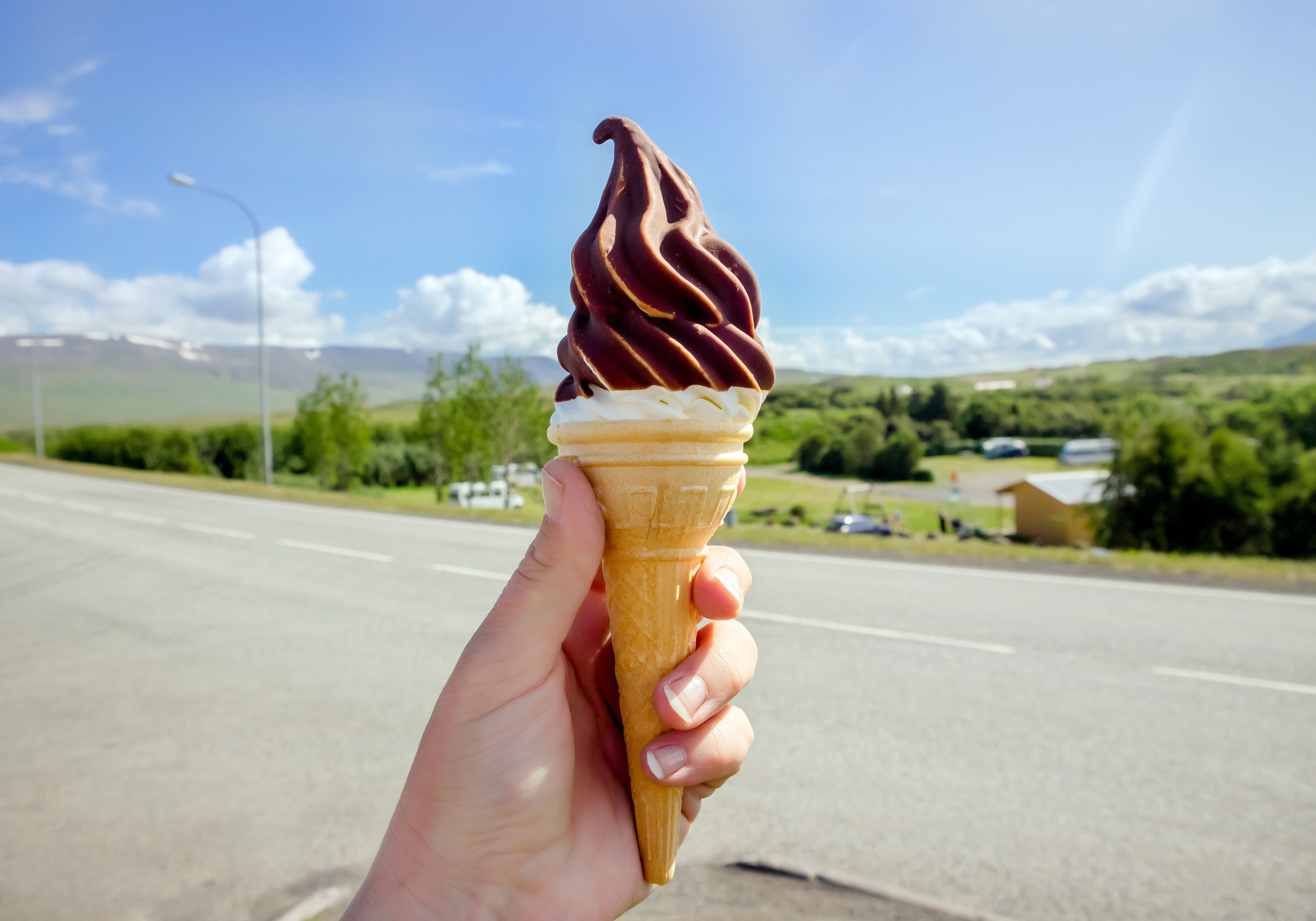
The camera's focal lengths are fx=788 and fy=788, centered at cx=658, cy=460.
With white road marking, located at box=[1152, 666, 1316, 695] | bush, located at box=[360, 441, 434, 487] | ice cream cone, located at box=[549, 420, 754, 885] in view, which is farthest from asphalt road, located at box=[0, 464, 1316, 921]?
bush, located at box=[360, 441, 434, 487]

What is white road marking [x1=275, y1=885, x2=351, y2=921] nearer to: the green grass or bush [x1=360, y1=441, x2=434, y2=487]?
the green grass

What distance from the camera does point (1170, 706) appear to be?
5668 millimetres

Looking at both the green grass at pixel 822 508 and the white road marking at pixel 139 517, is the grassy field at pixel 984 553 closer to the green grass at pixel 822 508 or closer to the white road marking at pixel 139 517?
the white road marking at pixel 139 517

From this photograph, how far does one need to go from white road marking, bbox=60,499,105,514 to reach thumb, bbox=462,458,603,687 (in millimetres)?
19165

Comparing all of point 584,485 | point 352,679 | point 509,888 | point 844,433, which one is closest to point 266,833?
point 352,679

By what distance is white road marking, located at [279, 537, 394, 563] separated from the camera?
11.6m

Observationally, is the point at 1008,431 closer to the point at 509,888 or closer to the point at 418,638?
the point at 418,638

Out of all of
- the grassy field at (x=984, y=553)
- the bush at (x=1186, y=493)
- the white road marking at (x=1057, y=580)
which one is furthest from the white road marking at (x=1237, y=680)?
the bush at (x=1186, y=493)

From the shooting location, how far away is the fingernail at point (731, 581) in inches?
73.9

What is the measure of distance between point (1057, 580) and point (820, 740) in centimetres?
621

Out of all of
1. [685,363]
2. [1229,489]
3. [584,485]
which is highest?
[685,363]

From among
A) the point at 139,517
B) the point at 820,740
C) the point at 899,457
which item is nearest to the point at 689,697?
the point at 820,740

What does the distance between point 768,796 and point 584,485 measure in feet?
10.8

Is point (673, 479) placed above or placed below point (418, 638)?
above
